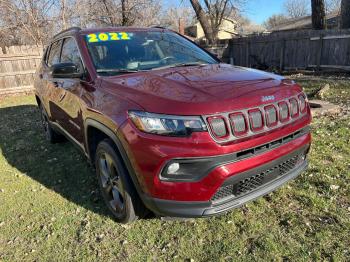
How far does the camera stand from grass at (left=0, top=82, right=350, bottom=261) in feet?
9.32

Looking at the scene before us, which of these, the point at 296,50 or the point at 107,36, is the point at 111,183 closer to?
the point at 107,36

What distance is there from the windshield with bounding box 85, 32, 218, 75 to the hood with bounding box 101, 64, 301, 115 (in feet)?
0.96

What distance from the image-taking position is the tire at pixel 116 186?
2918mm

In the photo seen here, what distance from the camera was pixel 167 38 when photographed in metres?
4.30

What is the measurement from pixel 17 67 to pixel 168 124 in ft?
41.0

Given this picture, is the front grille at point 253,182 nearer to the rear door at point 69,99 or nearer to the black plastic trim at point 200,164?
the black plastic trim at point 200,164

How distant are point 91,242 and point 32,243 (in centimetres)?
59

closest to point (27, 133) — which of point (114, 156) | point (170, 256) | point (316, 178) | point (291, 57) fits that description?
point (114, 156)

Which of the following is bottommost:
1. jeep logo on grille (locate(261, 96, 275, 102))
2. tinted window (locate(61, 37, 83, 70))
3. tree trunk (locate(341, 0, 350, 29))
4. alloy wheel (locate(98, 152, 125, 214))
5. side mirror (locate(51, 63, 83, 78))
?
alloy wheel (locate(98, 152, 125, 214))

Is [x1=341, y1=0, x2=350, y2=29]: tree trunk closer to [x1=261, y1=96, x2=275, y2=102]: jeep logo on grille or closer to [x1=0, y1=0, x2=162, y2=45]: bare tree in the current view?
[x1=0, y1=0, x2=162, y2=45]: bare tree

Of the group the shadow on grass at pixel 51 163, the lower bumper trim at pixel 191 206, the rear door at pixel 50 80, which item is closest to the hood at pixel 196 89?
the lower bumper trim at pixel 191 206

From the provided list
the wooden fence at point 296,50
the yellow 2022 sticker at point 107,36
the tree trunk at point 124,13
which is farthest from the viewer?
the tree trunk at point 124,13

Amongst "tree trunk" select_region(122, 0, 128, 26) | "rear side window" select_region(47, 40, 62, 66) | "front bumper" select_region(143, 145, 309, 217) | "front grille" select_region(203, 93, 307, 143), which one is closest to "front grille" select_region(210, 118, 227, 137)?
"front grille" select_region(203, 93, 307, 143)

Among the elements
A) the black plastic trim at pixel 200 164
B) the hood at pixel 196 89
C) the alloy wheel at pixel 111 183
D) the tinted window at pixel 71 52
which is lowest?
the alloy wheel at pixel 111 183
